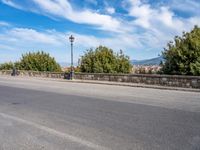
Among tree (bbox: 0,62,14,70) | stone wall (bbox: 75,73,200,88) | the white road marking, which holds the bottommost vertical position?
the white road marking

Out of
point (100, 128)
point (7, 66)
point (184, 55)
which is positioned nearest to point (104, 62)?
point (184, 55)

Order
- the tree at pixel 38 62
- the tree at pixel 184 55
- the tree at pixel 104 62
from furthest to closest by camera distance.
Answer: the tree at pixel 38 62
the tree at pixel 104 62
the tree at pixel 184 55

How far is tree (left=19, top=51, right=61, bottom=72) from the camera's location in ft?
167

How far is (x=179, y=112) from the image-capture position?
10.3m

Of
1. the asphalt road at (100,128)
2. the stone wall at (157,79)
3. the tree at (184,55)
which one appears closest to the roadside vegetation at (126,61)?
the tree at (184,55)

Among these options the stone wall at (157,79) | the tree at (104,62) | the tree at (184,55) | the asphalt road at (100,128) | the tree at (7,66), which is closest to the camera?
the asphalt road at (100,128)

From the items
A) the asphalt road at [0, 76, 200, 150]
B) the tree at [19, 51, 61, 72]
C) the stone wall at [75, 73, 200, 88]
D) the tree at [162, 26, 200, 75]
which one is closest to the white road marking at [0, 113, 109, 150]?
Answer: the asphalt road at [0, 76, 200, 150]

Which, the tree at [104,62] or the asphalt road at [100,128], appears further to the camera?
the tree at [104,62]

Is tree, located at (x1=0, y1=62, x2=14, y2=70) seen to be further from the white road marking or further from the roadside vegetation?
the white road marking

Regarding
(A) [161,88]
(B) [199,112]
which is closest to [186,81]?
(A) [161,88]

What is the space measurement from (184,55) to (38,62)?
94.9 feet

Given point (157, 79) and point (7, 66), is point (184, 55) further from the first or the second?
point (7, 66)

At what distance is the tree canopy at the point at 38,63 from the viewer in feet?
167

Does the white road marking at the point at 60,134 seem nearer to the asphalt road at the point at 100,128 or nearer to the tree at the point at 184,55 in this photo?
the asphalt road at the point at 100,128
